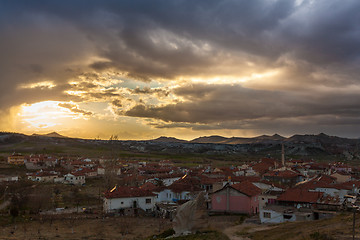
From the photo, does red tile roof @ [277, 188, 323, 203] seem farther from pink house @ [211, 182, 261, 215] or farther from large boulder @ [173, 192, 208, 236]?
large boulder @ [173, 192, 208, 236]

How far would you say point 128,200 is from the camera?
43594 mm

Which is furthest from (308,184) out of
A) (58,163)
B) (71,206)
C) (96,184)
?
(58,163)

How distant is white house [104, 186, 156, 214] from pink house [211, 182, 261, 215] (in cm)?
946

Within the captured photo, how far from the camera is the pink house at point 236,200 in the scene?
39.2 meters

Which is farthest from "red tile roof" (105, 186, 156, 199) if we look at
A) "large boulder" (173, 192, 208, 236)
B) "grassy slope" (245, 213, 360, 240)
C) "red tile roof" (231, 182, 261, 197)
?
"large boulder" (173, 192, 208, 236)

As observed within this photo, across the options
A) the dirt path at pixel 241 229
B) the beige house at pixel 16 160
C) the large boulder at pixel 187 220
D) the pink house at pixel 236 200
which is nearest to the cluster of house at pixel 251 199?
the pink house at pixel 236 200

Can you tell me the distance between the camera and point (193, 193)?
50.2m

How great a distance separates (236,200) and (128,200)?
47.7 ft

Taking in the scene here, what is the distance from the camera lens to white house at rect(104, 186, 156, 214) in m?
42.5

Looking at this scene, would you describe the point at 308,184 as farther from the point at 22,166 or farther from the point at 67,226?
the point at 22,166

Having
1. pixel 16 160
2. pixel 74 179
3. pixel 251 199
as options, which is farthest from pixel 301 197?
pixel 16 160

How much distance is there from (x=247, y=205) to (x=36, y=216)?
26362 mm

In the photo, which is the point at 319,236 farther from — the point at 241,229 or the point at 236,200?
the point at 236,200

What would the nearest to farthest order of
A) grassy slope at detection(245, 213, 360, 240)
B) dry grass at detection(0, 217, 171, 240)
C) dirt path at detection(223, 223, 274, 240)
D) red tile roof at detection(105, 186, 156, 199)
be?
Answer: grassy slope at detection(245, 213, 360, 240) → dirt path at detection(223, 223, 274, 240) → dry grass at detection(0, 217, 171, 240) → red tile roof at detection(105, 186, 156, 199)
